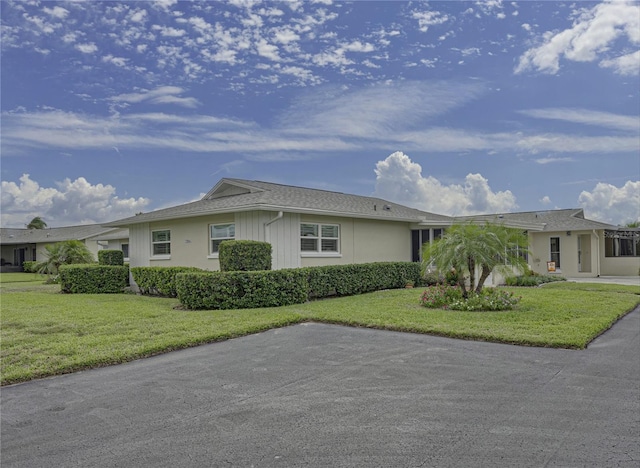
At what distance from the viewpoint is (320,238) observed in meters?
16.2

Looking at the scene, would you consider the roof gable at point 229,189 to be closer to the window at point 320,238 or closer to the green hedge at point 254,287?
the window at point 320,238

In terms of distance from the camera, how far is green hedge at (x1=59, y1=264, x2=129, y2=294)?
60.7 ft

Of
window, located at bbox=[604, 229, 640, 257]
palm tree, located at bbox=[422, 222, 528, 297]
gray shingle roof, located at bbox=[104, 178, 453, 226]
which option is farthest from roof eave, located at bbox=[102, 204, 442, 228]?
window, located at bbox=[604, 229, 640, 257]

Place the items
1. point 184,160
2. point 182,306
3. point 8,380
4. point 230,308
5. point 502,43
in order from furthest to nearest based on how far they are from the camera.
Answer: point 184,160
point 502,43
point 182,306
point 230,308
point 8,380

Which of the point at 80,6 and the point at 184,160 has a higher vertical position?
the point at 80,6

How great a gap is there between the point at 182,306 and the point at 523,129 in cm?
1430

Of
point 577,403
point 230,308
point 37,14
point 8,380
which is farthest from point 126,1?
point 577,403

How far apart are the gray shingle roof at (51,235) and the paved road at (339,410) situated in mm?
34427

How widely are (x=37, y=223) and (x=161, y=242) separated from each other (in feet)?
158

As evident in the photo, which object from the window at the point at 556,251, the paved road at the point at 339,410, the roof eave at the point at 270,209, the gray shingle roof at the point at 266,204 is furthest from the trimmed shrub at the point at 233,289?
the window at the point at 556,251

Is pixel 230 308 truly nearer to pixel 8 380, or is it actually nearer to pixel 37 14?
pixel 8 380

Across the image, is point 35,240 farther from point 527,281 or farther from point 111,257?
point 527,281

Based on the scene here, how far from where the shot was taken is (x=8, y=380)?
596cm

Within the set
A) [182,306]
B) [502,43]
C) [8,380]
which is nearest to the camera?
[8,380]
